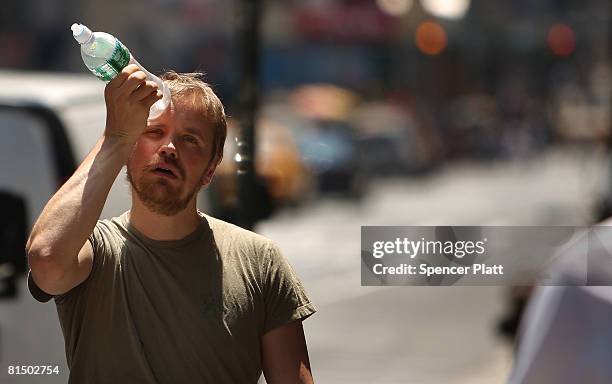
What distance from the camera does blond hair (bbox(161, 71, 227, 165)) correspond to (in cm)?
316

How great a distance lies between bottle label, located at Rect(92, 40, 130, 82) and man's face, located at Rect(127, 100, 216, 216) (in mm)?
168

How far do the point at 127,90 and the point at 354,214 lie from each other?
21460 mm

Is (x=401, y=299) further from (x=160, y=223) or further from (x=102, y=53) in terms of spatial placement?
(x=102, y=53)

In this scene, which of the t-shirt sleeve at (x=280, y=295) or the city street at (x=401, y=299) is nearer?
the t-shirt sleeve at (x=280, y=295)

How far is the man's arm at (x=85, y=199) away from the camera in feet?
A: 9.38

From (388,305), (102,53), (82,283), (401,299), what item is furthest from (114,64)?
(401,299)

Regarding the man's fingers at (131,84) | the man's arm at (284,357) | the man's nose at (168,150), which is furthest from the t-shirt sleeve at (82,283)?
the man's arm at (284,357)

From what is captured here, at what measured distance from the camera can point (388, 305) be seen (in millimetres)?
12555

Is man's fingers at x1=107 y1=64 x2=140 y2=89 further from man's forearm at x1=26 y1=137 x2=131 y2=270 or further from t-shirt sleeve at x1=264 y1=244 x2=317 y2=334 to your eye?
t-shirt sleeve at x1=264 y1=244 x2=317 y2=334

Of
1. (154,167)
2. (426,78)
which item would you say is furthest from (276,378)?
(426,78)

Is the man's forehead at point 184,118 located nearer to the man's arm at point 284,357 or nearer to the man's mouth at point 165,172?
the man's mouth at point 165,172

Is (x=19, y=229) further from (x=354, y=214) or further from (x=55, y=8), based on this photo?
(x=55, y=8)

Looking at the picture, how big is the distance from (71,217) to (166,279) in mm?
338

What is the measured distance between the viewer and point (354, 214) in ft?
79.9
